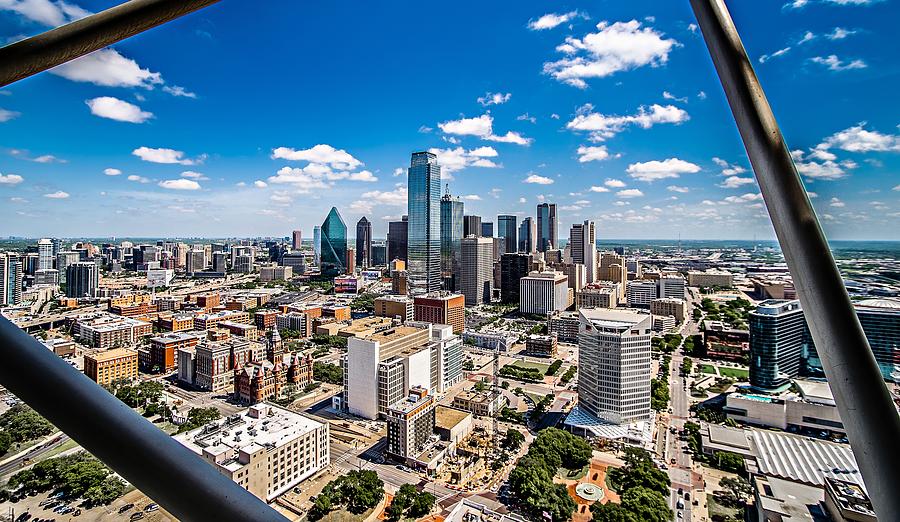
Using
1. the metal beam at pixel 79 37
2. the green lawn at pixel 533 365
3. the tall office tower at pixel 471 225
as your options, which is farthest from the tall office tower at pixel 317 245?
the metal beam at pixel 79 37

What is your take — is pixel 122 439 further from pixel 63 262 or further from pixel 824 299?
pixel 63 262

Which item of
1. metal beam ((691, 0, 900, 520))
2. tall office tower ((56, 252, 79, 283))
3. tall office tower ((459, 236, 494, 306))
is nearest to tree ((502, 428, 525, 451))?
metal beam ((691, 0, 900, 520))

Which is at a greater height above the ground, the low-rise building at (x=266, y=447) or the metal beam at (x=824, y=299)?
the metal beam at (x=824, y=299)

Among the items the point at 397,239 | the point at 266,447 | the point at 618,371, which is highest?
the point at 397,239

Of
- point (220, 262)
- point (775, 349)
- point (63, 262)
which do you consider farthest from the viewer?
point (220, 262)

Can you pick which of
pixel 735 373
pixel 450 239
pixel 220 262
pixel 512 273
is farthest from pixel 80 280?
pixel 735 373

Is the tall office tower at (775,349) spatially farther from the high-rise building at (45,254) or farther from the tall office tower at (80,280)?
the high-rise building at (45,254)
